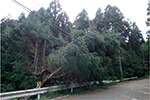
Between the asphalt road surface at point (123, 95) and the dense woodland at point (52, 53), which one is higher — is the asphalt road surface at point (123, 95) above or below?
below

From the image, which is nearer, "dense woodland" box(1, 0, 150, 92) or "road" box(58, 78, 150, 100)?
"road" box(58, 78, 150, 100)

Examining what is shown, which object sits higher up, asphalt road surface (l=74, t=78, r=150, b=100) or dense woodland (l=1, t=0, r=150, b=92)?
dense woodland (l=1, t=0, r=150, b=92)

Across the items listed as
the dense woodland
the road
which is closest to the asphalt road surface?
the road

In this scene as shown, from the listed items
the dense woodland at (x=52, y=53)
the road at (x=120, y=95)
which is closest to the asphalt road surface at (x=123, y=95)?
the road at (x=120, y=95)

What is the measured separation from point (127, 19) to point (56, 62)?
29.2 meters

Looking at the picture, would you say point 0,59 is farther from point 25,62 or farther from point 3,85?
point 25,62

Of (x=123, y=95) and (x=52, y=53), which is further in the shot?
(x=52, y=53)

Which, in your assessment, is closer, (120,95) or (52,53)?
(120,95)

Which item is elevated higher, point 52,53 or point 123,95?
point 52,53

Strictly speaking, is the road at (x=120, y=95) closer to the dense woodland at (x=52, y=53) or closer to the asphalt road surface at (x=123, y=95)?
the asphalt road surface at (x=123, y=95)

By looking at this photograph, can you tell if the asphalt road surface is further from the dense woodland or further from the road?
the dense woodland

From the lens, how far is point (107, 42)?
43.1ft

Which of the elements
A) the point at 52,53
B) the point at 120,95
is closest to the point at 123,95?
the point at 120,95

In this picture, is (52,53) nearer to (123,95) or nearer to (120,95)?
(120,95)
